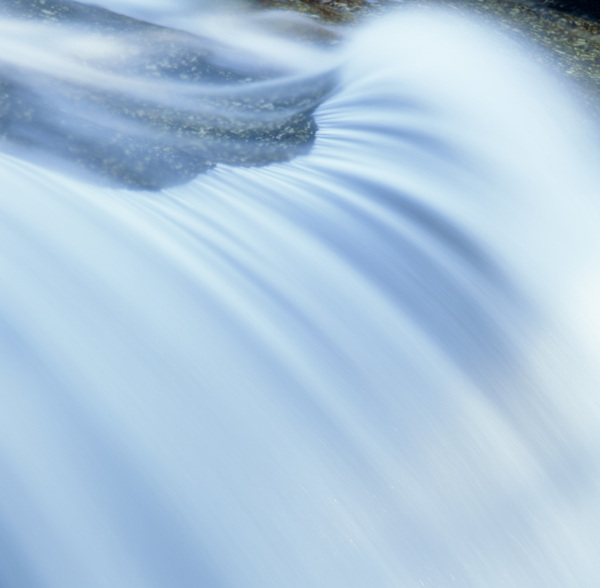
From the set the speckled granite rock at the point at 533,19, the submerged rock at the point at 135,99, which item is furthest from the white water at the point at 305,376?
the speckled granite rock at the point at 533,19

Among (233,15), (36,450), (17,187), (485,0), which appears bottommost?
(36,450)

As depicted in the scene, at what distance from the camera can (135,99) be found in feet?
8.96

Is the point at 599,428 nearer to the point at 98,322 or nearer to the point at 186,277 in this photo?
the point at 186,277

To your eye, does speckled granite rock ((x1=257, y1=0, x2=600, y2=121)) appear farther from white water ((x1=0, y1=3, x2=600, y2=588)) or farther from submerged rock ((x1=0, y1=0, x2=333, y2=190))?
white water ((x1=0, y1=3, x2=600, y2=588))

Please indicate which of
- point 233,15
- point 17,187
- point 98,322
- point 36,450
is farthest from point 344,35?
point 36,450

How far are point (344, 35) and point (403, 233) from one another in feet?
4.56

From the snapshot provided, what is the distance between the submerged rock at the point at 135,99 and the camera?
236cm

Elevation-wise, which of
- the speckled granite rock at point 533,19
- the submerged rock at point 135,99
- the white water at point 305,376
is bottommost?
the white water at point 305,376

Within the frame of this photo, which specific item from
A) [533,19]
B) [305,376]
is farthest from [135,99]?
[533,19]

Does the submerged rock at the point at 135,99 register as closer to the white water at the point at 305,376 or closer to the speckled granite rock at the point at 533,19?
the white water at the point at 305,376

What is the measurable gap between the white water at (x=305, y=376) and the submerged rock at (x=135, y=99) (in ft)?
0.42

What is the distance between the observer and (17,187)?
2076mm

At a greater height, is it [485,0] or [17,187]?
[485,0]

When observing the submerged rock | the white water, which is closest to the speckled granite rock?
the submerged rock
